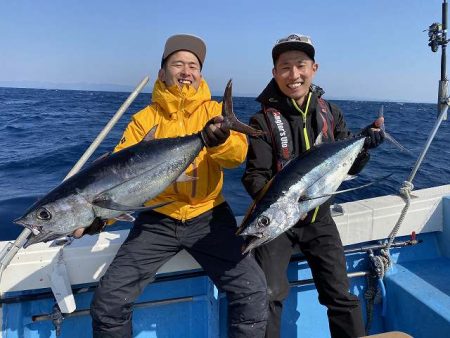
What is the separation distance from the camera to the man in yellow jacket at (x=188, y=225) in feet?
8.31

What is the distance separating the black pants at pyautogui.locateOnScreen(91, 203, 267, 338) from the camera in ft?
8.23

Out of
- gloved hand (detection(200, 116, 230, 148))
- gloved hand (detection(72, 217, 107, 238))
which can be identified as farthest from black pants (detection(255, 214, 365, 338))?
gloved hand (detection(72, 217, 107, 238))

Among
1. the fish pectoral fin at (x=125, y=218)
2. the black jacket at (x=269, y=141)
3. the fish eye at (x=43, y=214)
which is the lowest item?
the fish pectoral fin at (x=125, y=218)

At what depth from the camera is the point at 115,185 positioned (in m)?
2.30

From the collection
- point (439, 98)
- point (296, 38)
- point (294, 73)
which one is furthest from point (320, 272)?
point (439, 98)

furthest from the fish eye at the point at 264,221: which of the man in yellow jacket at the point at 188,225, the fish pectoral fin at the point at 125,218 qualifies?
the fish pectoral fin at the point at 125,218

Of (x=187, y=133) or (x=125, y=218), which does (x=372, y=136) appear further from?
(x=125, y=218)

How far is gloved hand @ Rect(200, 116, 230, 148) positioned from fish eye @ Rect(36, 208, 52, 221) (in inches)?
43.0

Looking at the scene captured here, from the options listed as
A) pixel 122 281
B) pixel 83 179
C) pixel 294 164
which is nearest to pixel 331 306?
pixel 294 164

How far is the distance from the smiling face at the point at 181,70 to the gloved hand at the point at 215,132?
31.3 inches

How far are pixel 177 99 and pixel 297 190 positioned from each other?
4.30 ft

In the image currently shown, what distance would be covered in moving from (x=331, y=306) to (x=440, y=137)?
18381 mm

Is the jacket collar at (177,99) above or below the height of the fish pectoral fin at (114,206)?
above

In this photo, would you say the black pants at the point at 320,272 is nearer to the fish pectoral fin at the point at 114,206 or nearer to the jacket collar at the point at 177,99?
the fish pectoral fin at the point at 114,206
